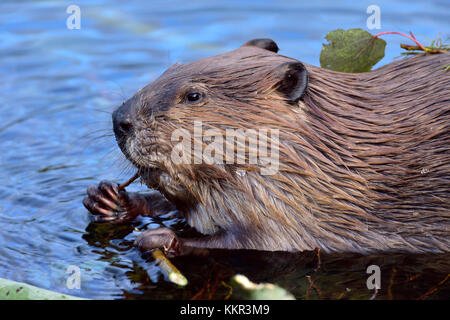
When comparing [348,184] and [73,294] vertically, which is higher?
[348,184]

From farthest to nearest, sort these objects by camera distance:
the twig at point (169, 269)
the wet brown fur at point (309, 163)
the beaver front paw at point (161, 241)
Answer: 1. the beaver front paw at point (161, 241)
2. the wet brown fur at point (309, 163)
3. the twig at point (169, 269)

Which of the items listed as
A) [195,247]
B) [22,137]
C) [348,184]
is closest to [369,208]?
[348,184]

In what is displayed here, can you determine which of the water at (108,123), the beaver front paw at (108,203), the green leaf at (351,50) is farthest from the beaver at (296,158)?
the green leaf at (351,50)

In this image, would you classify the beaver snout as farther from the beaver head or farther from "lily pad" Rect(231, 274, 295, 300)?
"lily pad" Rect(231, 274, 295, 300)

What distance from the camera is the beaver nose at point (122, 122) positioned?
398 centimetres

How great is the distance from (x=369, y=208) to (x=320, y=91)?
2.35ft

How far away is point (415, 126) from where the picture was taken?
4.10m

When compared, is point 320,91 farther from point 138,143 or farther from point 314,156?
point 138,143

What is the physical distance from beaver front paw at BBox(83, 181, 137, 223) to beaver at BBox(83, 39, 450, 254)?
1.68ft

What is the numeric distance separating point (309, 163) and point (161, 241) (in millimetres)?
944

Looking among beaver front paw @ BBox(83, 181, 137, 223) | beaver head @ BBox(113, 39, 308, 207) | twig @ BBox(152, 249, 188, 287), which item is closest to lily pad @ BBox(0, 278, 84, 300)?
twig @ BBox(152, 249, 188, 287)

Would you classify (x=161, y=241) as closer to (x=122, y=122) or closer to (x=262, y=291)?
(x=122, y=122)

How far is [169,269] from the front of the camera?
3965mm

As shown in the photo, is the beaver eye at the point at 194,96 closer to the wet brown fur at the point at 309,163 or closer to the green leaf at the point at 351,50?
the wet brown fur at the point at 309,163
